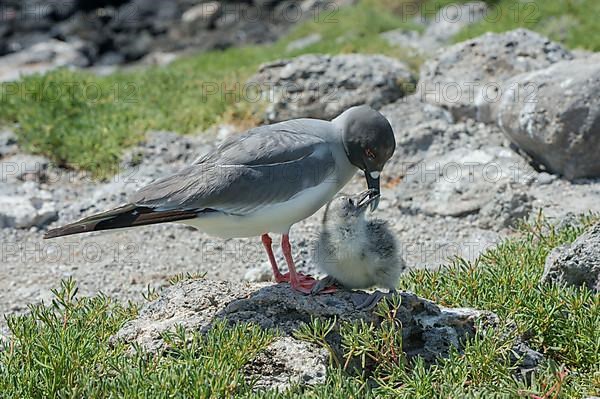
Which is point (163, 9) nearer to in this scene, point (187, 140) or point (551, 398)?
point (187, 140)

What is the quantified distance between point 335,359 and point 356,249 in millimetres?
656

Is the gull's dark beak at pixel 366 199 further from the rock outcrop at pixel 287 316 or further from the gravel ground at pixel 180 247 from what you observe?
the gravel ground at pixel 180 247

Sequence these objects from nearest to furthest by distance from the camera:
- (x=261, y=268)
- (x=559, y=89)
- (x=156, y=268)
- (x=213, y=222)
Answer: (x=213, y=222) < (x=261, y=268) < (x=156, y=268) < (x=559, y=89)

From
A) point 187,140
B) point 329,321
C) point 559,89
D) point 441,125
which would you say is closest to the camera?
point 329,321

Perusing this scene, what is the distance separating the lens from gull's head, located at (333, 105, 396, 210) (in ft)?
15.5

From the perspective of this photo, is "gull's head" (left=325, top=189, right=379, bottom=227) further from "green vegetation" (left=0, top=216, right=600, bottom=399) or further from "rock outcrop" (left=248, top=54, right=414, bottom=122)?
"rock outcrop" (left=248, top=54, right=414, bottom=122)

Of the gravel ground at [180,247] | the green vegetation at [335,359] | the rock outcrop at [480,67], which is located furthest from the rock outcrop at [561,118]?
the green vegetation at [335,359]

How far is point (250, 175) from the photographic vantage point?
4.60 meters

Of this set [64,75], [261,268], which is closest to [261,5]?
[64,75]

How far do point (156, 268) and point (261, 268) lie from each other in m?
1.11

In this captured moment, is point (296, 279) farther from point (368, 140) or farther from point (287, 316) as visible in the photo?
point (368, 140)

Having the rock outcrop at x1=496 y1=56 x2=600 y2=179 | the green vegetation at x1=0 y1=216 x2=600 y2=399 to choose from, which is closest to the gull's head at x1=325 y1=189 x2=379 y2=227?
the green vegetation at x1=0 y1=216 x2=600 y2=399

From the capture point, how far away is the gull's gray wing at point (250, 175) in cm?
452

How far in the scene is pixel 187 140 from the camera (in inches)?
360
